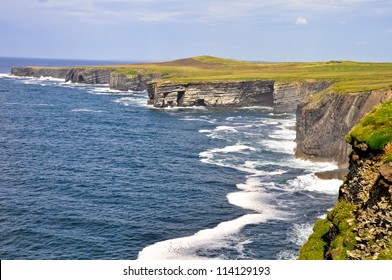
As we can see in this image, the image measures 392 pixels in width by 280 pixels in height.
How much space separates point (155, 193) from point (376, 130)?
139 ft

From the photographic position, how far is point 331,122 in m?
85.8

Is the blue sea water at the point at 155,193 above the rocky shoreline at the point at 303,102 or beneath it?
beneath

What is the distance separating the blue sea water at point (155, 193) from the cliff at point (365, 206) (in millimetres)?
17825

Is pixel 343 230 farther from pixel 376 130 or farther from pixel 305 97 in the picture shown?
pixel 305 97

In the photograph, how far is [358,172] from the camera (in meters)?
27.1

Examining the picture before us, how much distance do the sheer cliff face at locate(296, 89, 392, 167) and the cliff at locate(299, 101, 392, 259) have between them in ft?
163

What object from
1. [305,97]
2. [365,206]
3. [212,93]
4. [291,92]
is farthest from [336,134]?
[212,93]

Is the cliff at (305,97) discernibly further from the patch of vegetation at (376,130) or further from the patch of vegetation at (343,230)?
the patch of vegetation at (343,230)

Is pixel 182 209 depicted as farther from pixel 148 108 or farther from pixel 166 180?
pixel 148 108

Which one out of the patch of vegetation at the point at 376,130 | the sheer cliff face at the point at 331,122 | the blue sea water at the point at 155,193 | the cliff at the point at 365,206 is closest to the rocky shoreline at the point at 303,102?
the sheer cliff face at the point at 331,122

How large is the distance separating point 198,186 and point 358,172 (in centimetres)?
4343

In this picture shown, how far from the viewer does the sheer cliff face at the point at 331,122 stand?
79750 millimetres

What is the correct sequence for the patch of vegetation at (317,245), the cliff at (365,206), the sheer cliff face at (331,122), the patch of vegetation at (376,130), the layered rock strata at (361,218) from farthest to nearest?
1. the sheer cliff face at (331,122)
2. the patch of vegetation at (317,245)
3. the patch of vegetation at (376,130)
4. the cliff at (365,206)
5. the layered rock strata at (361,218)
